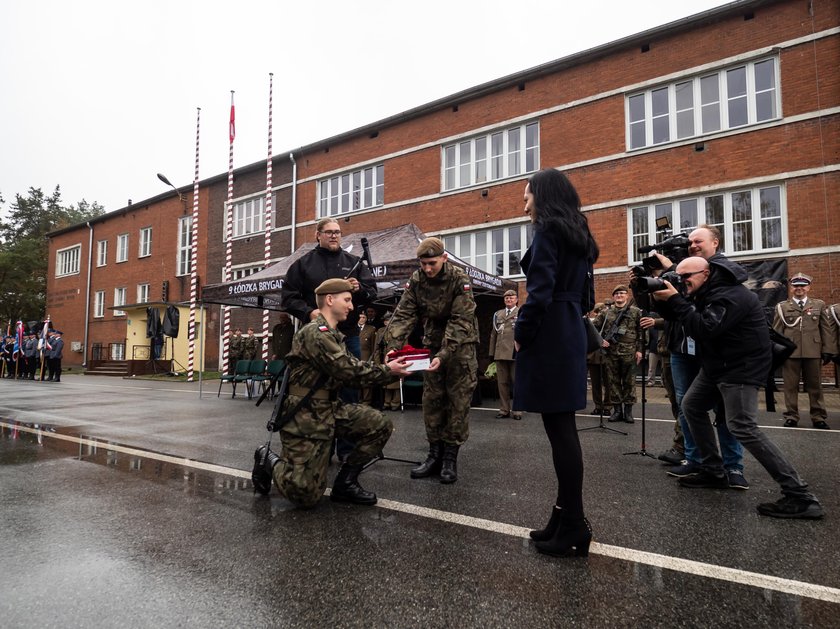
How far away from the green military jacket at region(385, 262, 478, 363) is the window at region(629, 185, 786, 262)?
35.9ft

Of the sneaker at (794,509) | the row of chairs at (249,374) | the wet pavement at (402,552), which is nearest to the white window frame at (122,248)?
the row of chairs at (249,374)

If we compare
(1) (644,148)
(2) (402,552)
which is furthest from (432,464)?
(1) (644,148)

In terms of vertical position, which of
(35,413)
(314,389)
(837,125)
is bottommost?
(35,413)

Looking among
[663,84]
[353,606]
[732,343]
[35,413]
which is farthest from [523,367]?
[663,84]

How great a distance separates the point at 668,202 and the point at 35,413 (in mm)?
16416

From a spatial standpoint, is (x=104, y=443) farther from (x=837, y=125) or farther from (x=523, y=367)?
(x=837, y=125)

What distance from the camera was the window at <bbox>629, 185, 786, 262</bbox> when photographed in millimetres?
14281

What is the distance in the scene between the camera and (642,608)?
226 cm

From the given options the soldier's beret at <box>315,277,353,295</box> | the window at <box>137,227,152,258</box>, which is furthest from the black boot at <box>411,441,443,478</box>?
the window at <box>137,227,152,258</box>

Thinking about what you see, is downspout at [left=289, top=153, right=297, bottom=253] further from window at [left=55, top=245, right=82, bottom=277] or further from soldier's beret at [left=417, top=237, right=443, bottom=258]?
window at [left=55, top=245, right=82, bottom=277]

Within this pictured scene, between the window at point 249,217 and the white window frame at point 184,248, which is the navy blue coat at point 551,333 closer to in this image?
the window at point 249,217

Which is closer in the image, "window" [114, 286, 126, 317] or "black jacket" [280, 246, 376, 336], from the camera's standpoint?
"black jacket" [280, 246, 376, 336]

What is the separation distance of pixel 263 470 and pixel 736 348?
3.51 metres

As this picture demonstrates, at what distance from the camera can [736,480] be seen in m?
4.25
